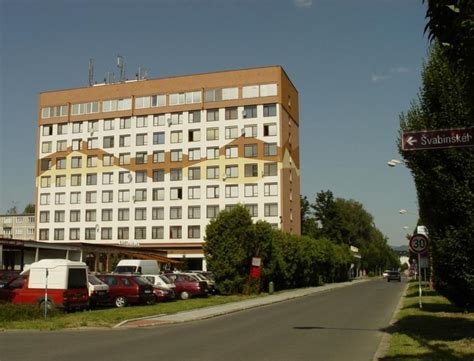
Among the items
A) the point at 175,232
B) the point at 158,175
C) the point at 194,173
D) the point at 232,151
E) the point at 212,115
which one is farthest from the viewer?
the point at 158,175

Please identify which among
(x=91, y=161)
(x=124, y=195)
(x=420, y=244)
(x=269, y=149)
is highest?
(x=269, y=149)

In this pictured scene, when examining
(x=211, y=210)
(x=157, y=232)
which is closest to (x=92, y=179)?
(x=157, y=232)

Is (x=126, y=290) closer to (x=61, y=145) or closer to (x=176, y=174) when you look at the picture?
(x=176, y=174)

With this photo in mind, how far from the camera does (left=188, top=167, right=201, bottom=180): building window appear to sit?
3214 inches

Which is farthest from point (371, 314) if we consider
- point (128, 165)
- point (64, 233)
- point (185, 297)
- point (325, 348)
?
point (64, 233)

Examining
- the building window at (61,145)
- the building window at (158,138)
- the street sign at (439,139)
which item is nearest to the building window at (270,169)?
the building window at (158,138)

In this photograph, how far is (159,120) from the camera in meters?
84.4

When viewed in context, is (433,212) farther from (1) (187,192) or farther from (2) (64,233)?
(2) (64,233)

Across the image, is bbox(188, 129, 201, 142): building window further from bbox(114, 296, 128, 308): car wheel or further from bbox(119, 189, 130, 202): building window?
bbox(114, 296, 128, 308): car wheel

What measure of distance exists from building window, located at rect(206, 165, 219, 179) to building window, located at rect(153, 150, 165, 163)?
6.96 m

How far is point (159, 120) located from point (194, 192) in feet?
38.3

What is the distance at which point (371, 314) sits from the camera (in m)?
24.6

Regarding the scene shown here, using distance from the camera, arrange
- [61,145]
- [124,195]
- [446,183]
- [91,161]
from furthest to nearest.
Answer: [61,145] < [91,161] < [124,195] < [446,183]

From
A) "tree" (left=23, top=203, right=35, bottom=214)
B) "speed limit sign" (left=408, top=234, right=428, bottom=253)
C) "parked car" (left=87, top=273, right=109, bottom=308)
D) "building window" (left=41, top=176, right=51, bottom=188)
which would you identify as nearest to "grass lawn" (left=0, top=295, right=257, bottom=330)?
"parked car" (left=87, top=273, right=109, bottom=308)
